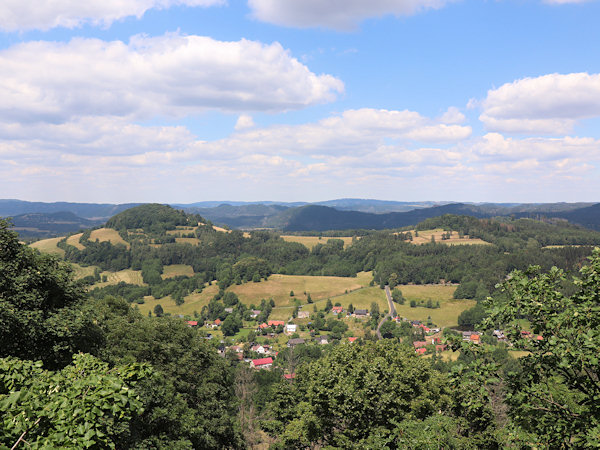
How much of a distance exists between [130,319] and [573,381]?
38.0 metres

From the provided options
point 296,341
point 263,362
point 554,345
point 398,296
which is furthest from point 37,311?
point 398,296

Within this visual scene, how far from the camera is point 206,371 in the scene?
29.5 m

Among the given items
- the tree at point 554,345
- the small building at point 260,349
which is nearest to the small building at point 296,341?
the small building at point 260,349

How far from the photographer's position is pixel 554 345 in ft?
29.4

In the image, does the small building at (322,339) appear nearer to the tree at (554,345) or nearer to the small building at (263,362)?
the small building at (263,362)

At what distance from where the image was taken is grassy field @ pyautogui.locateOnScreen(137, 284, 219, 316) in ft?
566

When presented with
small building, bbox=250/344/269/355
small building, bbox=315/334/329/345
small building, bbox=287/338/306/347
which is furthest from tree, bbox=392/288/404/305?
small building, bbox=250/344/269/355

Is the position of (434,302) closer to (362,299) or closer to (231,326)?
(362,299)

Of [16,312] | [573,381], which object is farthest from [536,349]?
[16,312]

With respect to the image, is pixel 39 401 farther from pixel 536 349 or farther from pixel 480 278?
pixel 480 278

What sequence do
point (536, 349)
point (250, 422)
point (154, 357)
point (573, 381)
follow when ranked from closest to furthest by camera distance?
point (573, 381)
point (536, 349)
point (154, 357)
point (250, 422)

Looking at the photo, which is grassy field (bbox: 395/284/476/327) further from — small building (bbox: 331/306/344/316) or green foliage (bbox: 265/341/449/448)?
green foliage (bbox: 265/341/449/448)

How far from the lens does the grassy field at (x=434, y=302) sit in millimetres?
151137

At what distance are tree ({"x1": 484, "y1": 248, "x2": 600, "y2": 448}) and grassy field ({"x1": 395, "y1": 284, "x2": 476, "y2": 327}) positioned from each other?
147m
